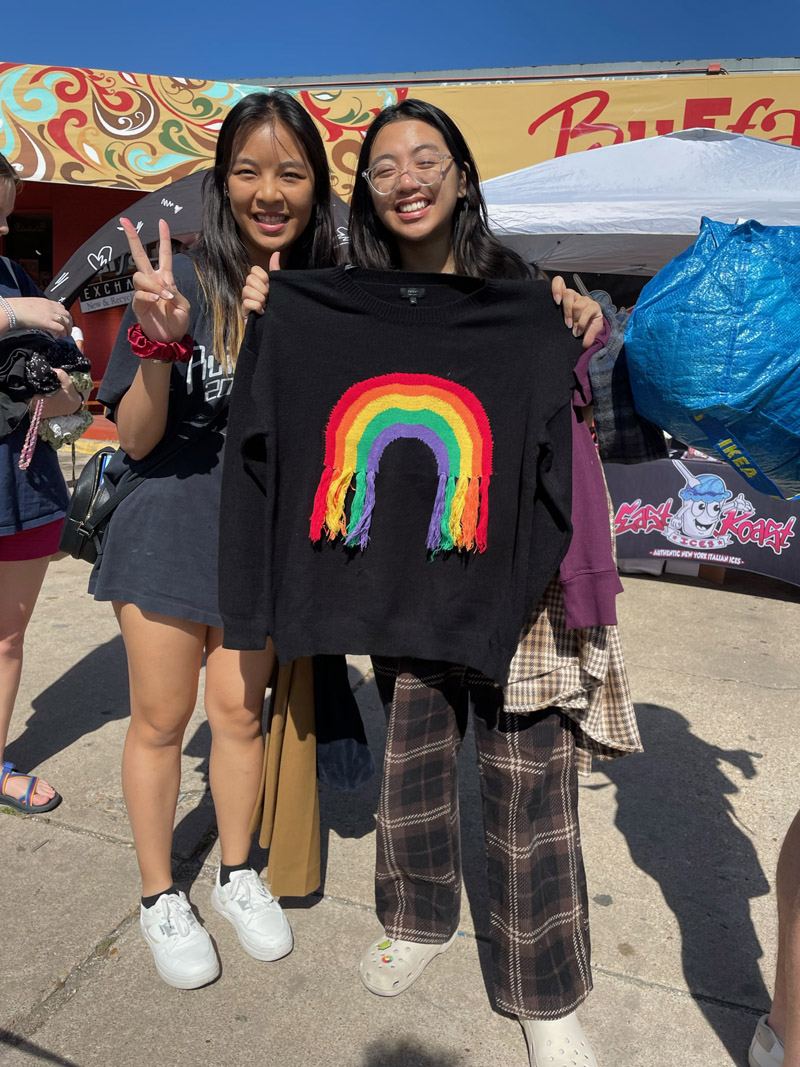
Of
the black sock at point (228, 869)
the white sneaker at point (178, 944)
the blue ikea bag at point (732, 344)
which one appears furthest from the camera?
the black sock at point (228, 869)

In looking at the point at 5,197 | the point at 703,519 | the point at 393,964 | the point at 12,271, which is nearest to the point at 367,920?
the point at 393,964

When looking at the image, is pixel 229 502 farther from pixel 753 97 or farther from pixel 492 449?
pixel 753 97

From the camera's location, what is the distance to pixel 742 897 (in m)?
2.42

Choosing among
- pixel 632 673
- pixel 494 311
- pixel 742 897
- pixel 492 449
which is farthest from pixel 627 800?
pixel 494 311

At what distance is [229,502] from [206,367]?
0.34 m

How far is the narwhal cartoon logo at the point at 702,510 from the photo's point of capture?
17.3 feet

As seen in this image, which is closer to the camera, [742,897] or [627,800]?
[742,897]

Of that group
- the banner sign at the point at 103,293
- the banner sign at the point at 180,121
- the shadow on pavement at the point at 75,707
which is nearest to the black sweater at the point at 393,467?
the shadow on pavement at the point at 75,707

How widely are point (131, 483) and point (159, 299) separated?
508 mm

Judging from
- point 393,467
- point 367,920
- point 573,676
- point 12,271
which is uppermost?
point 12,271

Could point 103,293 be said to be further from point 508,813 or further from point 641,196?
point 508,813

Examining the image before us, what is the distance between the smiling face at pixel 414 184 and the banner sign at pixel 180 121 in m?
7.34

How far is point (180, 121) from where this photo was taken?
8.88 meters

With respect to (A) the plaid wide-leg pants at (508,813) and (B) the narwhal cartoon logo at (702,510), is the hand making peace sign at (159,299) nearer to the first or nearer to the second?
(A) the plaid wide-leg pants at (508,813)
